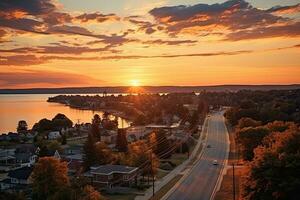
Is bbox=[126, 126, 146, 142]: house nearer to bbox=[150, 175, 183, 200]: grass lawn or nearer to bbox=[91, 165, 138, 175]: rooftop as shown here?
bbox=[91, 165, 138, 175]: rooftop

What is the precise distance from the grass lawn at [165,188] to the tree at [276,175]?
8299 millimetres

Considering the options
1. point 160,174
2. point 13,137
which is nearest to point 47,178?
point 160,174

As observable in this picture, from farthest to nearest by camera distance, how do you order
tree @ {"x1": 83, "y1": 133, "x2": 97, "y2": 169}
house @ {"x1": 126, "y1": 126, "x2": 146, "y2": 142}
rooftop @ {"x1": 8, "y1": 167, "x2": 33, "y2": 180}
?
1. house @ {"x1": 126, "y1": 126, "x2": 146, "y2": 142}
2. tree @ {"x1": 83, "y1": 133, "x2": 97, "y2": 169}
3. rooftop @ {"x1": 8, "y1": 167, "x2": 33, "y2": 180}

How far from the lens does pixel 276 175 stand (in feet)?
59.4

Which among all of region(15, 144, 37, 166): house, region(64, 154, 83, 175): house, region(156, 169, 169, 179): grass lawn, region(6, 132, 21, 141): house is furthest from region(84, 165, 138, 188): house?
region(6, 132, 21, 141): house

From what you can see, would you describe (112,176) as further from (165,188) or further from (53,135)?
(53,135)

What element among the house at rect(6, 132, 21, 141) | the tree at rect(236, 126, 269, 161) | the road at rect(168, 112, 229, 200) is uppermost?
the tree at rect(236, 126, 269, 161)

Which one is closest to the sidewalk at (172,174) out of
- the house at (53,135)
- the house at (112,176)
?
the house at (112,176)

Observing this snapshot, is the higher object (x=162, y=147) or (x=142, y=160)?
(x=142, y=160)

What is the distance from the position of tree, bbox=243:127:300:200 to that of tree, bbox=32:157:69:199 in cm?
1048

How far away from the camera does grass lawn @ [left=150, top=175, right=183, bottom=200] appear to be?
26772mm

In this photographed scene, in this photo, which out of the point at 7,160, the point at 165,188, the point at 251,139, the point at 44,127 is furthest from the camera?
the point at 44,127

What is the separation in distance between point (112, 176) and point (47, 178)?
326 inches

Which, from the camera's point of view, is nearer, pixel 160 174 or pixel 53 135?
pixel 160 174
